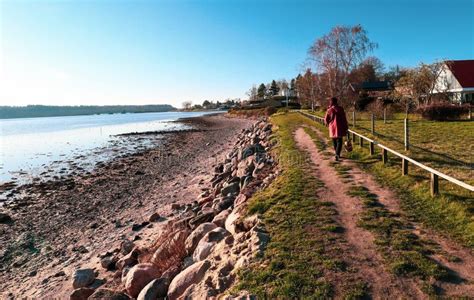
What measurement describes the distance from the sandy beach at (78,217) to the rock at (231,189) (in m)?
1.83

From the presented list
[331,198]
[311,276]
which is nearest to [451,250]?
[311,276]

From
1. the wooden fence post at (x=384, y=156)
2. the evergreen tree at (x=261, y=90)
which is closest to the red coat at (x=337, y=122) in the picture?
Answer: the wooden fence post at (x=384, y=156)

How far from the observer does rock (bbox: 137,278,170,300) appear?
5124 mm

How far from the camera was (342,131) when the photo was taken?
10.2m

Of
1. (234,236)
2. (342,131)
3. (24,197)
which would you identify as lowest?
(24,197)

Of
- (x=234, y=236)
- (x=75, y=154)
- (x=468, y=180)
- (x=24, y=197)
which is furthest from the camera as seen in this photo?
(x=75, y=154)

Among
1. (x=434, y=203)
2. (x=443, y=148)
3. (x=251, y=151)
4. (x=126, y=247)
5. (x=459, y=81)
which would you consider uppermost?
(x=459, y=81)

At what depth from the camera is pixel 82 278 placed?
664 centimetres

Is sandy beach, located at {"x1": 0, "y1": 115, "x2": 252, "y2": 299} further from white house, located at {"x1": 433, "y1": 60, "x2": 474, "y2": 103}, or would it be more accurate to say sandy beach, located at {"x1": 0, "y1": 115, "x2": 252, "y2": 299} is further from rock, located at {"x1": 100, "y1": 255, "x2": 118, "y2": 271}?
white house, located at {"x1": 433, "y1": 60, "x2": 474, "y2": 103}

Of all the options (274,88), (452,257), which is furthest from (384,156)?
(274,88)

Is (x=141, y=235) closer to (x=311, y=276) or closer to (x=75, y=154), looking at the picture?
(x=311, y=276)

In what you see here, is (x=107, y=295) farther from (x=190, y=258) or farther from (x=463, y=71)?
(x=463, y=71)

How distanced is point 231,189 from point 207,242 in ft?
14.2

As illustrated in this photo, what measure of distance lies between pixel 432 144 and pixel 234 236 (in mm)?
9009
